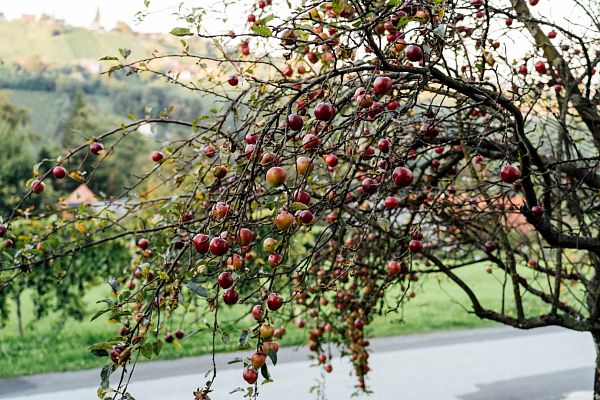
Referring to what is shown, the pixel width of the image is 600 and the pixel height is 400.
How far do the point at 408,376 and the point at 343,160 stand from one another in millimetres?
4640

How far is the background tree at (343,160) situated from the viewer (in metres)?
1.58

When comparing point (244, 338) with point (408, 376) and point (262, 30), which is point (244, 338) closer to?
point (262, 30)

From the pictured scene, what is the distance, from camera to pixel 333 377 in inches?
277

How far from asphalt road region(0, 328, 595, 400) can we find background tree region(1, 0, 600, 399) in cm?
278

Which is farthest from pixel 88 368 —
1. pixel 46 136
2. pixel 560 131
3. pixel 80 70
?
pixel 80 70

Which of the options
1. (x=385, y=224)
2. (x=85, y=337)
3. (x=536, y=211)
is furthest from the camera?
(x=85, y=337)

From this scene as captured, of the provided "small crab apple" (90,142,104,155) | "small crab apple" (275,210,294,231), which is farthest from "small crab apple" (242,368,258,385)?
"small crab apple" (90,142,104,155)

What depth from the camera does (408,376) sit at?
279 inches

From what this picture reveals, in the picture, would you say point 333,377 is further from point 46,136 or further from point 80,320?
point 46,136

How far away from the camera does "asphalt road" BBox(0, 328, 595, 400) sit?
634 centimetres

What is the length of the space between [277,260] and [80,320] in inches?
317

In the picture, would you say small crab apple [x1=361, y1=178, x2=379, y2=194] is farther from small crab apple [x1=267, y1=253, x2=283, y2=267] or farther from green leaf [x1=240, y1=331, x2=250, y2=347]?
green leaf [x1=240, y1=331, x2=250, y2=347]

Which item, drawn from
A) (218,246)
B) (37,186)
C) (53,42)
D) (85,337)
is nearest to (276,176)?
(218,246)

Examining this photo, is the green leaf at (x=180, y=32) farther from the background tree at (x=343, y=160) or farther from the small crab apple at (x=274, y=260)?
the small crab apple at (x=274, y=260)
